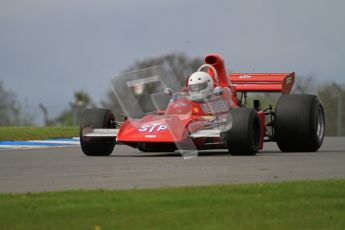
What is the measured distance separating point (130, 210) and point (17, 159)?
27.2ft

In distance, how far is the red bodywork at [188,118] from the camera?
1677cm

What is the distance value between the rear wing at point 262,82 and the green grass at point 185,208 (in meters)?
9.83

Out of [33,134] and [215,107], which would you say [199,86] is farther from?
[33,134]

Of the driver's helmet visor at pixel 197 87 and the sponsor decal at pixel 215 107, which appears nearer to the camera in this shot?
the sponsor decal at pixel 215 107

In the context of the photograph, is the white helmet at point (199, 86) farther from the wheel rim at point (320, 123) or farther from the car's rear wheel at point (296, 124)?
the wheel rim at point (320, 123)

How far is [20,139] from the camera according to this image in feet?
83.8

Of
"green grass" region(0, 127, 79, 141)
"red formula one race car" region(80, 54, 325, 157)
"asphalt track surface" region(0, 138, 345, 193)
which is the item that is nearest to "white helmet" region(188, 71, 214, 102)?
"red formula one race car" region(80, 54, 325, 157)

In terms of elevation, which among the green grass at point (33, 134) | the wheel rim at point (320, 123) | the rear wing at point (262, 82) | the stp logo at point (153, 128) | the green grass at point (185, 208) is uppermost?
the green grass at point (185, 208)

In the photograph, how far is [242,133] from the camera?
16.5 m

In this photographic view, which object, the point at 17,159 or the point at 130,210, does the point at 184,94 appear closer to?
the point at 17,159

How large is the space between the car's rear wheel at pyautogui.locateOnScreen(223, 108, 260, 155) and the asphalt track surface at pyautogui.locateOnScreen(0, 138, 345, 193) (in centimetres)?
21

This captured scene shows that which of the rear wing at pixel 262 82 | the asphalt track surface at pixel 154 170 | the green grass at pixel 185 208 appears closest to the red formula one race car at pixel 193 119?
the asphalt track surface at pixel 154 170

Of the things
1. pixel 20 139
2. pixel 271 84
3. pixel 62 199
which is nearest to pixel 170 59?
pixel 20 139

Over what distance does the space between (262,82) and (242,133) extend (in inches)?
184
